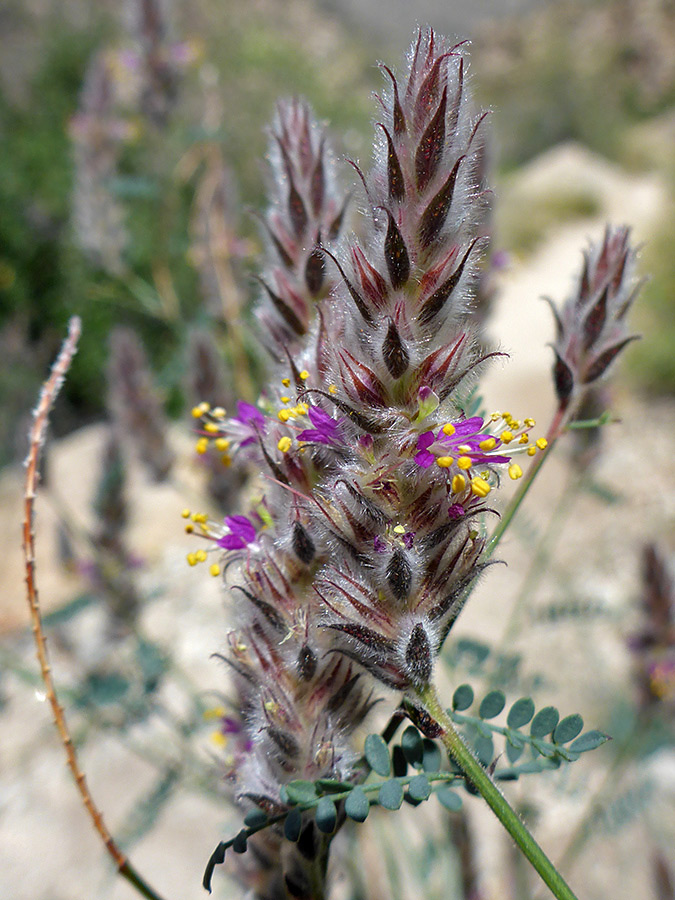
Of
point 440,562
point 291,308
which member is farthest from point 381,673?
point 291,308

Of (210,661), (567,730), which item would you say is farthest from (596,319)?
(210,661)

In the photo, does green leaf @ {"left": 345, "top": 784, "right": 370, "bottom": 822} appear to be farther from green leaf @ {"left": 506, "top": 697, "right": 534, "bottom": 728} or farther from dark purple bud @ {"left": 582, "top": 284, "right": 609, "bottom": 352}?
dark purple bud @ {"left": 582, "top": 284, "right": 609, "bottom": 352}

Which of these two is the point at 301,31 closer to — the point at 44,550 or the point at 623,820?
the point at 44,550

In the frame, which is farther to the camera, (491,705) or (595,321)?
(595,321)

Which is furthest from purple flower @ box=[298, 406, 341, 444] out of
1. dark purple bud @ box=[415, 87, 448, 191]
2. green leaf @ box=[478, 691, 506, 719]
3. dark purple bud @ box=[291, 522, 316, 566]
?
green leaf @ box=[478, 691, 506, 719]

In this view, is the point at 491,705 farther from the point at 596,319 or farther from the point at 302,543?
the point at 596,319
